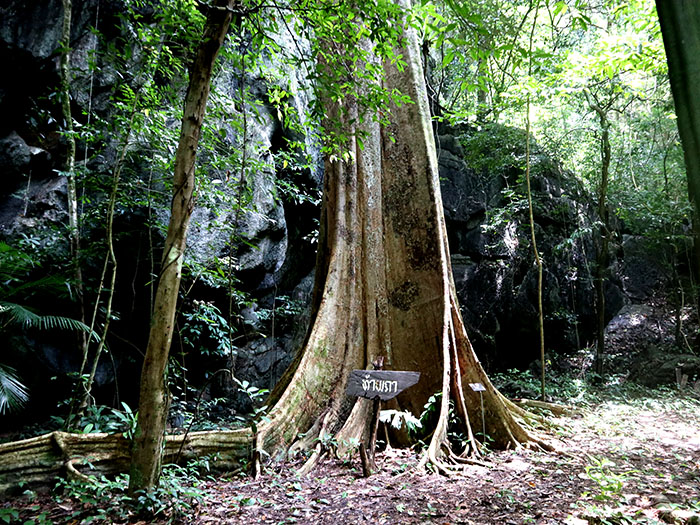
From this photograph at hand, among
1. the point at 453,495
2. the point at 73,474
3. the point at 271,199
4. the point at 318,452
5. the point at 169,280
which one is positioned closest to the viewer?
the point at 169,280

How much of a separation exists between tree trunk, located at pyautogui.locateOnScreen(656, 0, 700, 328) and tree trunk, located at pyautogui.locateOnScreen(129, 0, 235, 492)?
2.28m

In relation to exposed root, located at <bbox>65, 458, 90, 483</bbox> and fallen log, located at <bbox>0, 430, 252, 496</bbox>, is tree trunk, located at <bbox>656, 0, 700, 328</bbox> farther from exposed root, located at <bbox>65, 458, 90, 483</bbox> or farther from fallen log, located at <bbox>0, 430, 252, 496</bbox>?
exposed root, located at <bbox>65, 458, 90, 483</bbox>

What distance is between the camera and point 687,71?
1164mm

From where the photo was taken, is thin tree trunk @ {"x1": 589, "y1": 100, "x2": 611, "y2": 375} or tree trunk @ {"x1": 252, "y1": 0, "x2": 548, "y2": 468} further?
thin tree trunk @ {"x1": 589, "y1": 100, "x2": 611, "y2": 375}

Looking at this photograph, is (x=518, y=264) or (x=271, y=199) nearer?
(x=271, y=199)

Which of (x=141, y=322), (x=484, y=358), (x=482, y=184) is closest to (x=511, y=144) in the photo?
(x=482, y=184)

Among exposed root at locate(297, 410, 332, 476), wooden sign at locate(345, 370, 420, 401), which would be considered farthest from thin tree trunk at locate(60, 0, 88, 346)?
wooden sign at locate(345, 370, 420, 401)

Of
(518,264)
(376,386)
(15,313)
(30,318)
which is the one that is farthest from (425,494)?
(518,264)

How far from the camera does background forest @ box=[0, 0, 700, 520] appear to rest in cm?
394

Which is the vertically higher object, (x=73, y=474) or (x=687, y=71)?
(x=687, y=71)

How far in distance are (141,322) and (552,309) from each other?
10212 mm

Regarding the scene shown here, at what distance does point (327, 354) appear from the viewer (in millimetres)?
4594

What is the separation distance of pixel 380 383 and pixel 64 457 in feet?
7.58

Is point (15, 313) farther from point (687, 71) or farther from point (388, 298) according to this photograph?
point (687, 71)
